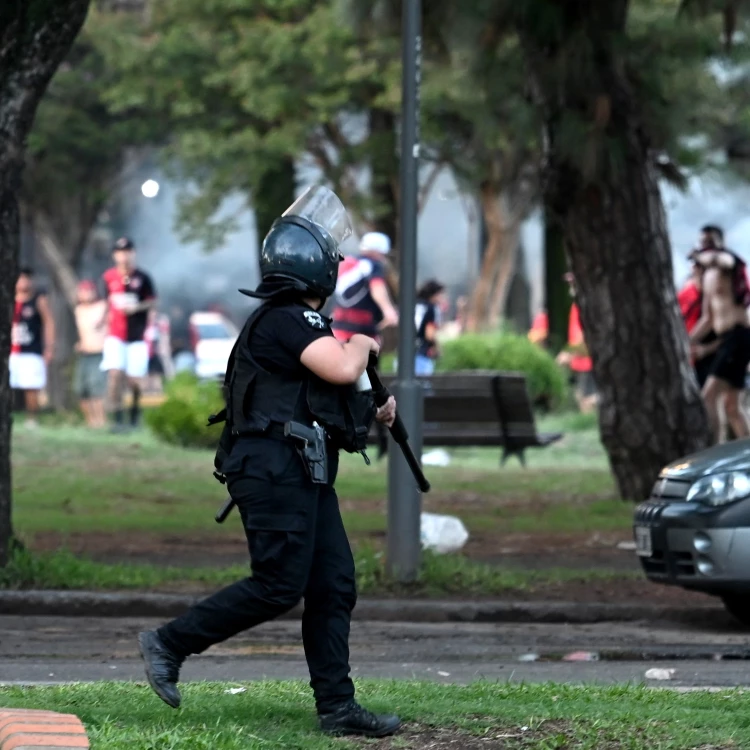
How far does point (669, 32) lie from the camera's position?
13.9m

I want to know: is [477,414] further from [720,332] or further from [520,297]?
[520,297]

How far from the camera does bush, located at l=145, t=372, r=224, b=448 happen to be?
1866 centimetres

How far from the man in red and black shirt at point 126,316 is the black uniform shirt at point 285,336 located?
14.4 meters

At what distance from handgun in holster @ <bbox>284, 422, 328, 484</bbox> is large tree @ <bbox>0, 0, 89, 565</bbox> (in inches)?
178

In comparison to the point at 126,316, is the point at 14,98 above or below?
above

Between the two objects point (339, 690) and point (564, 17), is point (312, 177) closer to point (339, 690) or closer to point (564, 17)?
point (564, 17)

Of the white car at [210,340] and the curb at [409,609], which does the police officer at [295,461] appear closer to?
the curb at [409,609]

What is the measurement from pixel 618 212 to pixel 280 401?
25.3 ft

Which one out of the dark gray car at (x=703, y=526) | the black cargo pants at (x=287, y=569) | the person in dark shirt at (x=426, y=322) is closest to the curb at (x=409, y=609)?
the dark gray car at (x=703, y=526)

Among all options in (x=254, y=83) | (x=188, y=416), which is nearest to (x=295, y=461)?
(x=188, y=416)

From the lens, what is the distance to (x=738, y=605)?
897 cm

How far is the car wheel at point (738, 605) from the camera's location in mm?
8875

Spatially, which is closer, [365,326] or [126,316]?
[365,326]

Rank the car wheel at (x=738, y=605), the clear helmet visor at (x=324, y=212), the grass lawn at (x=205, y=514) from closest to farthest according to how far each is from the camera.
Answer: the clear helmet visor at (x=324, y=212) < the car wheel at (x=738, y=605) < the grass lawn at (x=205, y=514)
